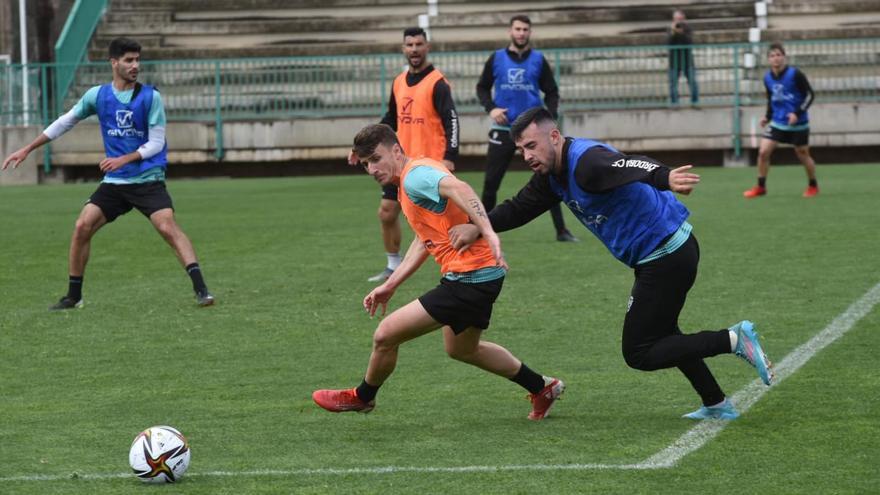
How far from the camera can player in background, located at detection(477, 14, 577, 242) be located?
14492 millimetres

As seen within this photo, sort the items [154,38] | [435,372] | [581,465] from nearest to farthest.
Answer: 1. [581,465]
2. [435,372]
3. [154,38]

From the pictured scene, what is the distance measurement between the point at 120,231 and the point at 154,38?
46.9 feet

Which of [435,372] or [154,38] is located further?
[154,38]

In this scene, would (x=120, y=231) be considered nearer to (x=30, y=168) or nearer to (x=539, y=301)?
(x=539, y=301)

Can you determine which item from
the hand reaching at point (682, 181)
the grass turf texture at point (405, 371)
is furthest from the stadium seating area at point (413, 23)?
the hand reaching at point (682, 181)

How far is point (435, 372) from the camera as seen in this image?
28.1ft

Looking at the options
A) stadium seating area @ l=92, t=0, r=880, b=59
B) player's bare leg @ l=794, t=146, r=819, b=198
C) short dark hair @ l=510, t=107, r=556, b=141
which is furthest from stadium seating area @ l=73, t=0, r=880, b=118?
short dark hair @ l=510, t=107, r=556, b=141

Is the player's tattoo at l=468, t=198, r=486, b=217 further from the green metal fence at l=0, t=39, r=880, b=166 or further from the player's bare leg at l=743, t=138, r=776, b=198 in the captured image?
the green metal fence at l=0, t=39, r=880, b=166

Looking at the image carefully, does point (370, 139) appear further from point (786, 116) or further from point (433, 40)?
point (433, 40)

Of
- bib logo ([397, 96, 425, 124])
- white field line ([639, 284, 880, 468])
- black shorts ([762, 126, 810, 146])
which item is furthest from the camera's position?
black shorts ([762, 126, 810, 146])

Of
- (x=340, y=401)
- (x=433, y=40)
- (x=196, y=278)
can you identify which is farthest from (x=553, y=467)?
(x=433, y=40)

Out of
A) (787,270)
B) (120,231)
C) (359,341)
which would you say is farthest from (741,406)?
(120,231)

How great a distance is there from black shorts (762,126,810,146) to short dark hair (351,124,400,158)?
12892 mm

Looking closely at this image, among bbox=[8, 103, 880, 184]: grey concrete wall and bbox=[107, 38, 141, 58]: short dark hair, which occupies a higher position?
bbox=[107, 38, 141, 58]: short dark hair
